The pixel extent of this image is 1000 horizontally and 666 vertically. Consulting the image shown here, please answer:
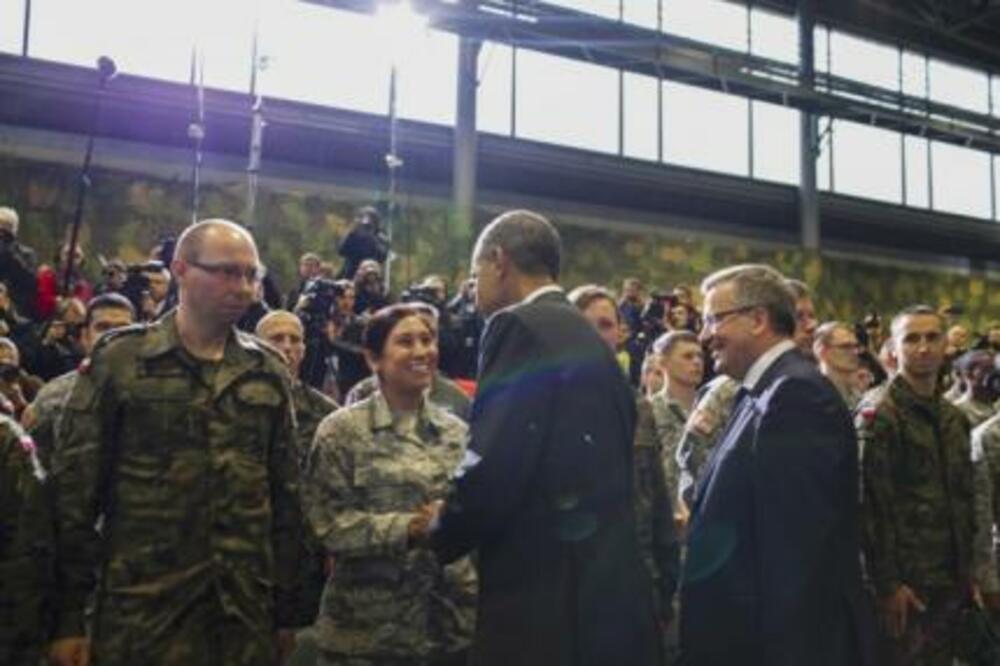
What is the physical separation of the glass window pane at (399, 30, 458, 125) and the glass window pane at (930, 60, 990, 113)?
918 centimetres

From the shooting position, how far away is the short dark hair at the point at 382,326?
11.3 ft

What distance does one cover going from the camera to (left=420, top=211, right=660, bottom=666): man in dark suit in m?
2.35

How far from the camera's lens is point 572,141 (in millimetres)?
14742

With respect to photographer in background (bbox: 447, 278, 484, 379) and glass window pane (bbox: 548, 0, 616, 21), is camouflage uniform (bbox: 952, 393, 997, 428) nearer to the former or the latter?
photographer in background (bbox: 447, 278, 484, 379)

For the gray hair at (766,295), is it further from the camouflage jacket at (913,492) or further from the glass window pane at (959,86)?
the glass window pane at (959,86)

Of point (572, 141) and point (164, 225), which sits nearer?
point (164, 225)

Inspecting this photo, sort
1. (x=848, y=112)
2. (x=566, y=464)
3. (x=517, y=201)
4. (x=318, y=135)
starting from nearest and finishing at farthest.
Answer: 1. (x=566, y=464)
2. (x=318, y=135)
3. (x=517, y=201)
4. (x=848, y=112)

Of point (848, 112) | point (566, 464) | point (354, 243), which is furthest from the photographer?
point (848, 112)

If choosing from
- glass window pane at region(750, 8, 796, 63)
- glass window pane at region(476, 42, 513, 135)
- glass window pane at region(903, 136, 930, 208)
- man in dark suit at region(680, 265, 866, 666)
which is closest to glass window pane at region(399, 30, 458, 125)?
glass window pane at region(476, 42, 513, 135)

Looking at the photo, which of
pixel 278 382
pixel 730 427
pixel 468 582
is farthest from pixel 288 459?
pixel 730 427

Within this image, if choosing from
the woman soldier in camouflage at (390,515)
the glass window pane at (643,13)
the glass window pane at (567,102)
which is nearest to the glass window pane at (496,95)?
the glass window pane at (567,102)

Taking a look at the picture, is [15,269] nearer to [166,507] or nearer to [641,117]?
[166,507]

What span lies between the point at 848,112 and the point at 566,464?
14.0m

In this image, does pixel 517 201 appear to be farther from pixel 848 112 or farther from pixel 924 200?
pixel 924 200
